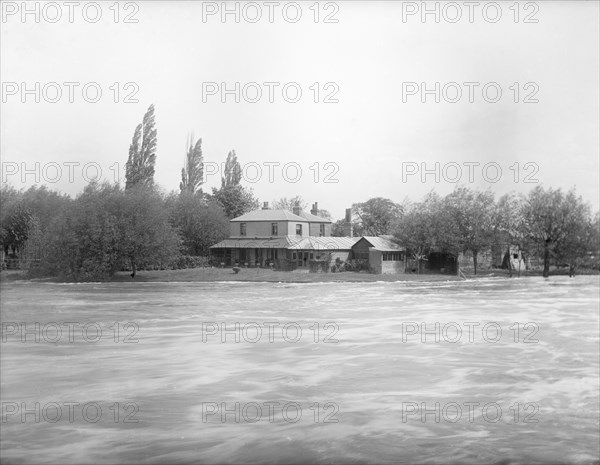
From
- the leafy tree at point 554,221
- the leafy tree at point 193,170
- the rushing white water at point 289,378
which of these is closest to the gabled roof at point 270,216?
the leafy tree at point 193,170

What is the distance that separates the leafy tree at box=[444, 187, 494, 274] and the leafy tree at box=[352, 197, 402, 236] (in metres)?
1.94

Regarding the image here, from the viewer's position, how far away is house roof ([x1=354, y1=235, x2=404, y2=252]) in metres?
21.8

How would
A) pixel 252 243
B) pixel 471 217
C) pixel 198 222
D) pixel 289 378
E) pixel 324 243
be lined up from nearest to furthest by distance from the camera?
pixel 289 378, pixel 252 243, pixel 198 222, pixel 324 243, pixel 471 217

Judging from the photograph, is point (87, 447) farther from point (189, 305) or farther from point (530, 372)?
point (189, 305)

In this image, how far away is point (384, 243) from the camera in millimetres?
22609

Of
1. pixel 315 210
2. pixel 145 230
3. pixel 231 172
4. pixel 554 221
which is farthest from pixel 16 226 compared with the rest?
pixel 554 221

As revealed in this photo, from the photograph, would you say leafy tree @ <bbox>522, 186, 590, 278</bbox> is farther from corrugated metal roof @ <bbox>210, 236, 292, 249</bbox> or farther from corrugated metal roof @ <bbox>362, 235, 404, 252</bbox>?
corrugated metal roof @ <bbox>210, 236, 292, 249</bbox>

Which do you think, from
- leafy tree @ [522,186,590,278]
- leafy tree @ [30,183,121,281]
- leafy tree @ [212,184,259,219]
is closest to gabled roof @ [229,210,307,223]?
leafy tree @ [212,184,259,219]

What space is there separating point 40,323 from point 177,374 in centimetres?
504

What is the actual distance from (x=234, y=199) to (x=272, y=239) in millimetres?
1136

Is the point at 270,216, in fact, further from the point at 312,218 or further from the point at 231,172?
the point at 312,218

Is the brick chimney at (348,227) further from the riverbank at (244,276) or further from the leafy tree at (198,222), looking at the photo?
the leafy tree at (198,222)

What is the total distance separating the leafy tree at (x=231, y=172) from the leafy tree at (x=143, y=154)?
1.06 metres

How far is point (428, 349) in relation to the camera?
11.1m
